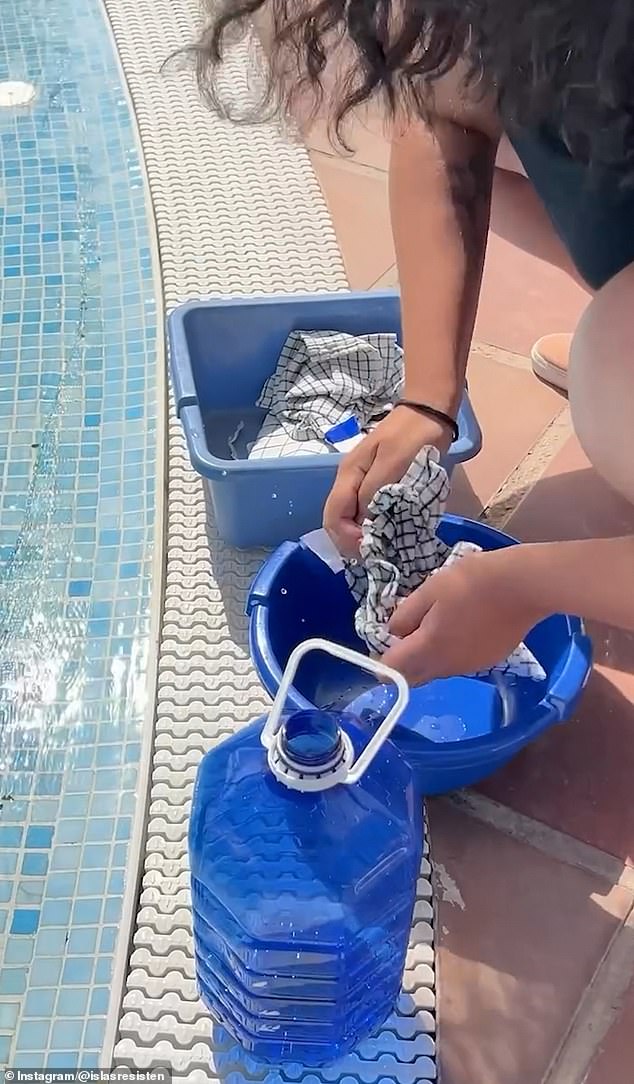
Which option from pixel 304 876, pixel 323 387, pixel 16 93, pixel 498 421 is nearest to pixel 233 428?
pixel 323 387

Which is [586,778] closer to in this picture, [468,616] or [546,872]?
[546,872]

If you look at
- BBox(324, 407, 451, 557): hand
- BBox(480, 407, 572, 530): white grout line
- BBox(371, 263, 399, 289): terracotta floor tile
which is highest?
BBox(324, 407, 451, 557): hand

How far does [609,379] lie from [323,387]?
0.48 m

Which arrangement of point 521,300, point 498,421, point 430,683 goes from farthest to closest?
1. point 521,300
2. point 498,421
3. point 430,683

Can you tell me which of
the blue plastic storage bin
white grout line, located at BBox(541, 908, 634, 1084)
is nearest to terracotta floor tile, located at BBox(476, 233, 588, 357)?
the blue plastic storage bin

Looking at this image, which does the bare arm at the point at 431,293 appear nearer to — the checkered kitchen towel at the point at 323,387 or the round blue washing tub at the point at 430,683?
the round blue washing tub at the point at 430,683

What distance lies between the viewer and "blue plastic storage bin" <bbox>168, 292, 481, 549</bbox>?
100 centimetres

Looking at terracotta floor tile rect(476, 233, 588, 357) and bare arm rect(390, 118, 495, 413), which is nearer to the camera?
bare arm rect(390, 118, 495, 413)

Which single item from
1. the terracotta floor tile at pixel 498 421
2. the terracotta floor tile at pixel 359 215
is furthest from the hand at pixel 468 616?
the terracotta floor tile at pixel 359 215

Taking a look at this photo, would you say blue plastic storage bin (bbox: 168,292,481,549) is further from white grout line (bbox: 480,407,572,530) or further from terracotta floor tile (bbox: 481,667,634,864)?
terracotta floor tile (bbox: 481,667,634,864)

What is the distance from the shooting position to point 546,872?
89cm

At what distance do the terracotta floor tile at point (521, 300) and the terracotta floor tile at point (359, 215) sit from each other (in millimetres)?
151

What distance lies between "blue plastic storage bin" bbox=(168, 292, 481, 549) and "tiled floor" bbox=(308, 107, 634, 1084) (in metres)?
0.18

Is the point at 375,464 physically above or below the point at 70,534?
above
